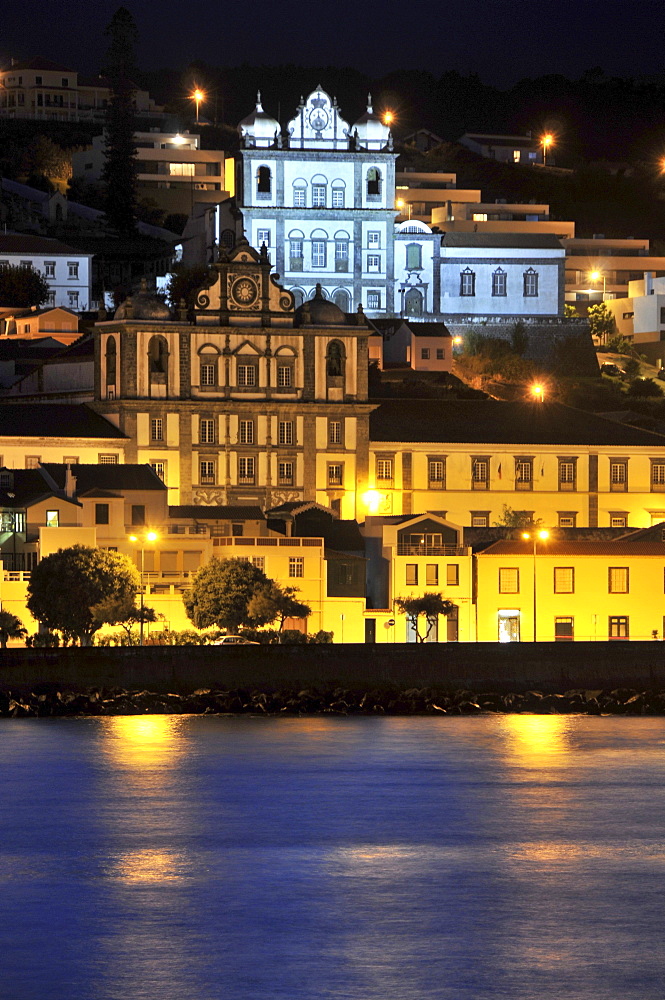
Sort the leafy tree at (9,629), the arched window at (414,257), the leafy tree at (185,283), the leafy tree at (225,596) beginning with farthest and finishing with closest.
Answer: the arched window at (414,257), the leafy tree at (185,283), the leafy tree at (225,596), the leafy tree at (9,629)

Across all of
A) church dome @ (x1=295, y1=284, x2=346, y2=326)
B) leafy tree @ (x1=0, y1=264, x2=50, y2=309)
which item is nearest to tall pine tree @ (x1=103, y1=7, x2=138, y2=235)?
leafy tree @ (x1=0, y1=264, x2=50, y2=309)

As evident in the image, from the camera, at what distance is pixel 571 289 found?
122812 mm

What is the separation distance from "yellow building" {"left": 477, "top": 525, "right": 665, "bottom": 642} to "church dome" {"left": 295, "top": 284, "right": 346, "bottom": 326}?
14.3 meters

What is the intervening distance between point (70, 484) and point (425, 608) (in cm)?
1208

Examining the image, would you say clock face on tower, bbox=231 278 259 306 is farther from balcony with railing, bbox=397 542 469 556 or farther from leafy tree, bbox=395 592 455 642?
leafy tree, bbox=395 592 455 642

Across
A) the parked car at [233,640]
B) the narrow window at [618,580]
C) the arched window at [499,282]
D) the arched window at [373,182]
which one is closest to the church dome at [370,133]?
the arched window at [373,182]

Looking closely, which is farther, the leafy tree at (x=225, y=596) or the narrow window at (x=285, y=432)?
the narrow window at (x=285, y=432)

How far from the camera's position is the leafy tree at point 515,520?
256ft

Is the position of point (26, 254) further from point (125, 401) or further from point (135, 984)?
point (135, 984)

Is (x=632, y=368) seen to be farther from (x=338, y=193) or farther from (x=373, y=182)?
(x=338, y=193)

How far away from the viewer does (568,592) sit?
71.2 meters

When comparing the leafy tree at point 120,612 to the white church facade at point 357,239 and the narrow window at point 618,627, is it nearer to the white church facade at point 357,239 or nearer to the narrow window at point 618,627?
the narrow window at point 618,627

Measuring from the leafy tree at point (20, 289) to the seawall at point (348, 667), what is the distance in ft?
160

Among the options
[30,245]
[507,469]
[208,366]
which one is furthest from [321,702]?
[30,245]
